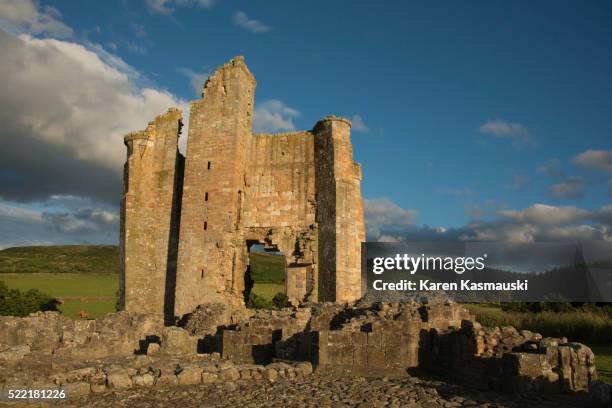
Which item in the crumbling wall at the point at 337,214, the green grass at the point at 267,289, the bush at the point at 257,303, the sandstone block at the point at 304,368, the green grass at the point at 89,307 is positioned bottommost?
the sandstone block at the point at 304,368

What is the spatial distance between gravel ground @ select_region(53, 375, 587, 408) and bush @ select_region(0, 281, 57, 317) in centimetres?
3015

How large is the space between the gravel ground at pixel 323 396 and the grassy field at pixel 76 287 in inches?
1325

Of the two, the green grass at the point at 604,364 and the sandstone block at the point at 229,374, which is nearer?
the sandstone block at the point at 229,374

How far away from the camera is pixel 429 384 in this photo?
9031 mm

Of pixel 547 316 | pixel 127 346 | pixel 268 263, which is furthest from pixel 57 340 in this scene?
pixel 268 263

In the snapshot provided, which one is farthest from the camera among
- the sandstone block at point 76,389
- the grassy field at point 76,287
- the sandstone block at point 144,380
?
the grassy field at point 76,287

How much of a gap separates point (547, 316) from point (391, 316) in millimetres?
16957

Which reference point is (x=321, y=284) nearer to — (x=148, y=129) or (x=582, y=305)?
(x=148, y=129)

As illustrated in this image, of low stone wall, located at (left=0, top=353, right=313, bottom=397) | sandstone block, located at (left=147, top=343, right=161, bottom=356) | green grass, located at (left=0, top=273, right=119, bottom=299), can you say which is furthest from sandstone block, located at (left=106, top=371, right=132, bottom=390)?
green grass, located at (left=0, top=273, right=119, bottom=299)

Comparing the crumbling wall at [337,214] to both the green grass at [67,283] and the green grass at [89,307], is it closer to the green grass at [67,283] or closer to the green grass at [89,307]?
the green grass at [89,307]

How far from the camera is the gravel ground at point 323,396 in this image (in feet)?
25.2

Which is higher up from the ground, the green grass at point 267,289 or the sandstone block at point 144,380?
the green grass at point 267,289

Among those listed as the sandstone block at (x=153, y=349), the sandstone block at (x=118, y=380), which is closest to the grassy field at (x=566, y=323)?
the sandstone block at (x=153, y=349)

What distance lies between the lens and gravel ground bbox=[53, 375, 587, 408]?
7.69 meters
